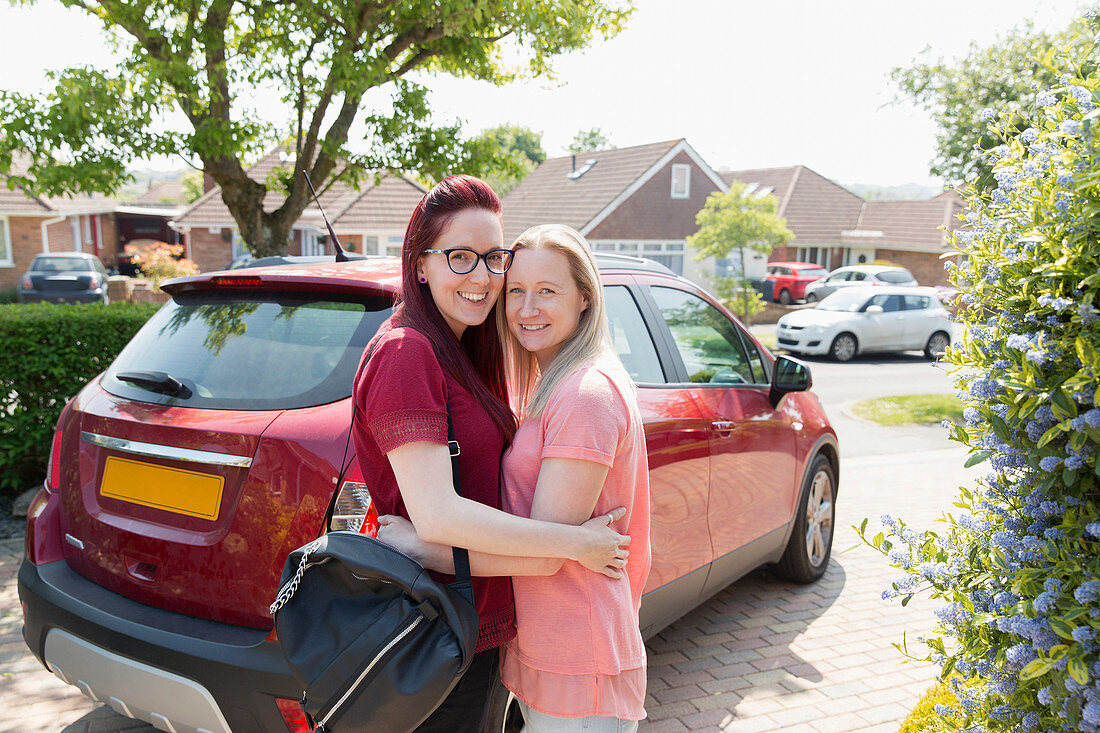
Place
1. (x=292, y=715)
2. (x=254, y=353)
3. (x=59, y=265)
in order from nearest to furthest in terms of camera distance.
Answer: (x=292, y=715), (x=254, y=353), (x=59, y=265)

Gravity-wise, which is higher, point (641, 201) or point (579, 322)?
point (641, 201)

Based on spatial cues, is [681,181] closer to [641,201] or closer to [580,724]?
[641,201]

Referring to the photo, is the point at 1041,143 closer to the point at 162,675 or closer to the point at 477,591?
the point at 477,591

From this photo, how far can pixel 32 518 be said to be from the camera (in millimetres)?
3045

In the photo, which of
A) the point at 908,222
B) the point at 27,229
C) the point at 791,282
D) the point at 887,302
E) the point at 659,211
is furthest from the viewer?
the point at 908,222

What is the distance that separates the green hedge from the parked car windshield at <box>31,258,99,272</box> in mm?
20141

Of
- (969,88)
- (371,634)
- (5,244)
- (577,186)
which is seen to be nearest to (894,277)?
(577,186)

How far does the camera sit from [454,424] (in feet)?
5.93

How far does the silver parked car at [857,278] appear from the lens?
1164 inches

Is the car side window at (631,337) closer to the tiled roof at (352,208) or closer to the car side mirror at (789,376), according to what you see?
the car side mirror at (789,376)

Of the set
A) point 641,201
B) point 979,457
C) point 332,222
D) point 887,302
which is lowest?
point 887,302

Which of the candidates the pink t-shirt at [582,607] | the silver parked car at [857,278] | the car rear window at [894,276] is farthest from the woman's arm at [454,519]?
the car rear window at [894,276]

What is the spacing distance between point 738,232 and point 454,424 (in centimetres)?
2518

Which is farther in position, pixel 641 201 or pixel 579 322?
pixel 641 201
